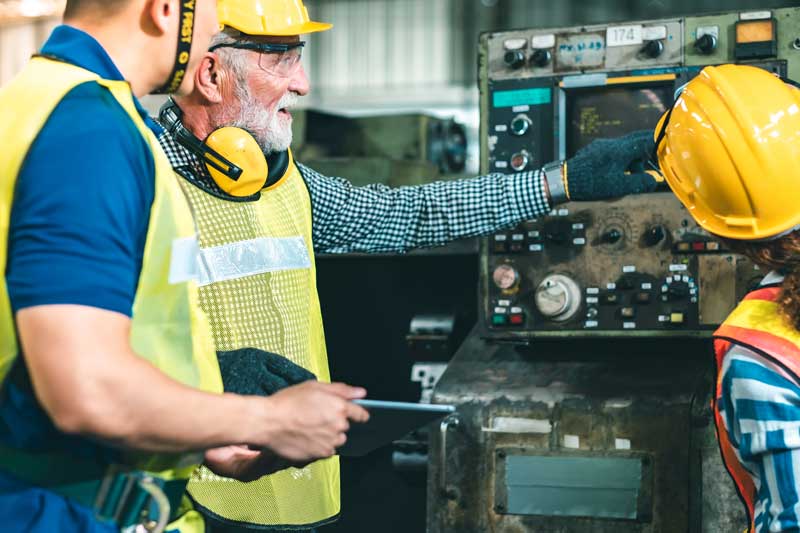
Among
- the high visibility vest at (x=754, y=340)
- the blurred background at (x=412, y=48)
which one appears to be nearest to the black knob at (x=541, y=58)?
the high visibility vest at (x=754, y=340)

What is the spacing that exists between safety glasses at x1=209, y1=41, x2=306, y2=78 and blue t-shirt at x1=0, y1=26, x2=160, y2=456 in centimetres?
88

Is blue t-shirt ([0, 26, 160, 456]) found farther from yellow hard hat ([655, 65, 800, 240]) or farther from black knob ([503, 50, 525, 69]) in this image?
black knob ([503, 50, 525, 69])

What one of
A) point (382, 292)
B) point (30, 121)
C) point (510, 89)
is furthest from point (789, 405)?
point (382, 292)

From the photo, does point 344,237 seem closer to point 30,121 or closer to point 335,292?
point 335,292

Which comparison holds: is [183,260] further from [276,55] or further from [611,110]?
[611,110]

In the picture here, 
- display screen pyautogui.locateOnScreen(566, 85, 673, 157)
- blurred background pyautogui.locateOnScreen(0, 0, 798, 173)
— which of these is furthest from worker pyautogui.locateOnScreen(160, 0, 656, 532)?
blurred background pyautogui.locateOnScreen(0, 0, 798, 173)

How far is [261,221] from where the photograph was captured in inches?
76.3

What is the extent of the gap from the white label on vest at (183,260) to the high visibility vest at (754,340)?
0.72 metres

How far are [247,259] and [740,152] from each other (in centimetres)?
89

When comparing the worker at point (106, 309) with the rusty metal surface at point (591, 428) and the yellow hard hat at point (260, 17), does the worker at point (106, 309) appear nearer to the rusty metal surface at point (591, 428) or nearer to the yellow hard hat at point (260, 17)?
the yellow hard hat at point (260, 17)

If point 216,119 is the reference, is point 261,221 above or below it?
below

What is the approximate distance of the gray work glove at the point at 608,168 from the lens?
6.74 ft

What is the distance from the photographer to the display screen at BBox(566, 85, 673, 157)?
2.16 metres

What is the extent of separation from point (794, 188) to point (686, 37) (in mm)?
754
